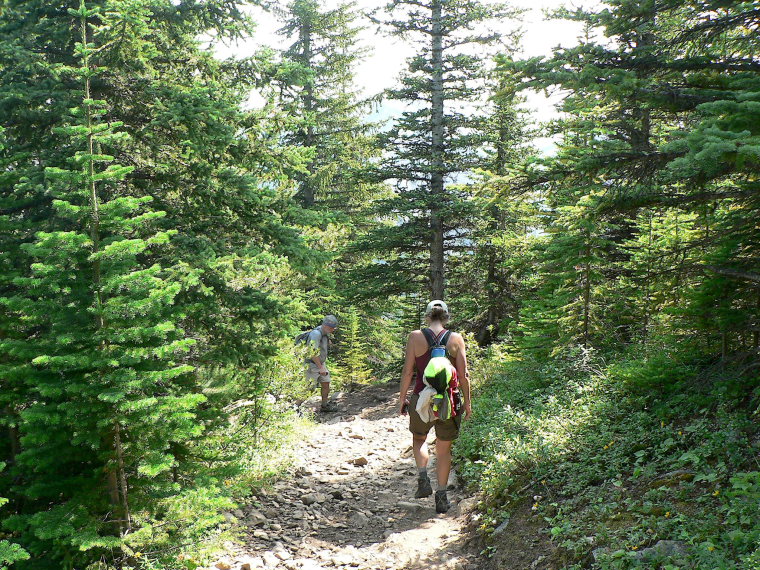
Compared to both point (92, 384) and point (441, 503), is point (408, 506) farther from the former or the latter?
point (92, 384)

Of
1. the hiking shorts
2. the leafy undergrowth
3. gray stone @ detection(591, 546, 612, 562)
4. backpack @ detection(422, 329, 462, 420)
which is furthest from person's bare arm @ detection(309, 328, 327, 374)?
gray stone @ detection(591, 546, 612, 562)

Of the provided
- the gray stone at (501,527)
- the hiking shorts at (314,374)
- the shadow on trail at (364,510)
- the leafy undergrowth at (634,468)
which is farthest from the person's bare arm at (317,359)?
the gray stone at (501,527)

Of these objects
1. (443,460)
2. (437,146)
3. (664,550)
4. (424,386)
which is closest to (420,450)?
(443,460)

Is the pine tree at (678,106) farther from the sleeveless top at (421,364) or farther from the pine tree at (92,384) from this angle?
the pine tree at (92,384)

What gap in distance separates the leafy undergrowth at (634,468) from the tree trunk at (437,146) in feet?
28.1

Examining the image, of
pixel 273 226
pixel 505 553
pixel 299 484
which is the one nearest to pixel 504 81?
pixel 273 226

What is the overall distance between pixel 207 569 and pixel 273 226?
14.2ft

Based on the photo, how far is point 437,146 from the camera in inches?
634

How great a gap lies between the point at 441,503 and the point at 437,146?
12.2 meters

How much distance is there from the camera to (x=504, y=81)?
18.8 feet

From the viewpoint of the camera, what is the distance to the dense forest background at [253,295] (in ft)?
14.2

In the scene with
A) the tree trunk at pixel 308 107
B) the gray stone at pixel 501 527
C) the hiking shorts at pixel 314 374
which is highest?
the tree trunk at pixel 308 107

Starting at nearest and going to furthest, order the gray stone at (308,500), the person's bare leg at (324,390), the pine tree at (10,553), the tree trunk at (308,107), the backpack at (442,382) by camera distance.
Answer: the pine tree at (10,553)
the backpack at (442,382)
the gray stone at (308,500)
the person's bare leg at (324,390)
the tree trunk at (308,107)

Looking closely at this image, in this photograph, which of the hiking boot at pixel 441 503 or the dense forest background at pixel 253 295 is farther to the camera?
the hiking boot at pixel 441 503
